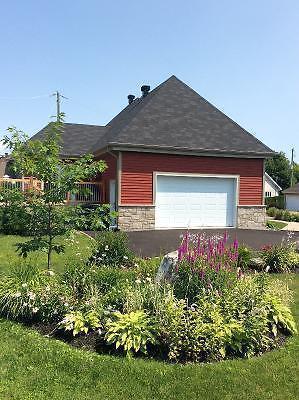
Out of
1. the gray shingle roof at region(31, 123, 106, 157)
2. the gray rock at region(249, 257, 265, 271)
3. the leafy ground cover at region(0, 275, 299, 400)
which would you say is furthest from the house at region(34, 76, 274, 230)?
the leafy ground cover at region(0, 275, 299, 400)

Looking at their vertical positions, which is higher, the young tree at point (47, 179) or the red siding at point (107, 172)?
the red siding at point (107, 172)

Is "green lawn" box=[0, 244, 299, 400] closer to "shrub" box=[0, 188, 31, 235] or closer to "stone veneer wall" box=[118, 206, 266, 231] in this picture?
"shrub" box=[0, 188, 31, 235]

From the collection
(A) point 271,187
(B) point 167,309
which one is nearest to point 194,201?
(B) point 167,309

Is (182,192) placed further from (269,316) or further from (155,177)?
(269,316)

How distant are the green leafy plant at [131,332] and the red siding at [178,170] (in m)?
11.8

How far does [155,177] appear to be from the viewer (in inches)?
673

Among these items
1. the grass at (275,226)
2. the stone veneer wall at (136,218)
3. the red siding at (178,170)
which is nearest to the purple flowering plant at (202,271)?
the stone veneer wall at (136,218)

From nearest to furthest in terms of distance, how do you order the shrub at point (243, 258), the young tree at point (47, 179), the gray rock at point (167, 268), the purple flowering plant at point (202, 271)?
the purple flowering plant at point (202, 271), the gray rock at point (167, 268), the young tree at point (47, 179), the shrub at point (243, 258)

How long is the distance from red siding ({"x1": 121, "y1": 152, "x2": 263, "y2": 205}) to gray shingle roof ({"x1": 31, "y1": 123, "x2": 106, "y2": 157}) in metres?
6.80

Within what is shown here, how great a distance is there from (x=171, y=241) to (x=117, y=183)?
13.6ft

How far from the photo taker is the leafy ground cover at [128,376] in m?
3.81

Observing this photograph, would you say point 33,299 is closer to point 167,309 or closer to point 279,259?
point 167,309

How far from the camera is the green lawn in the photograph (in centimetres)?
381

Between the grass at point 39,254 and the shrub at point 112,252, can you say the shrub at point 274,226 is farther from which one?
the shrub at point 112,252
